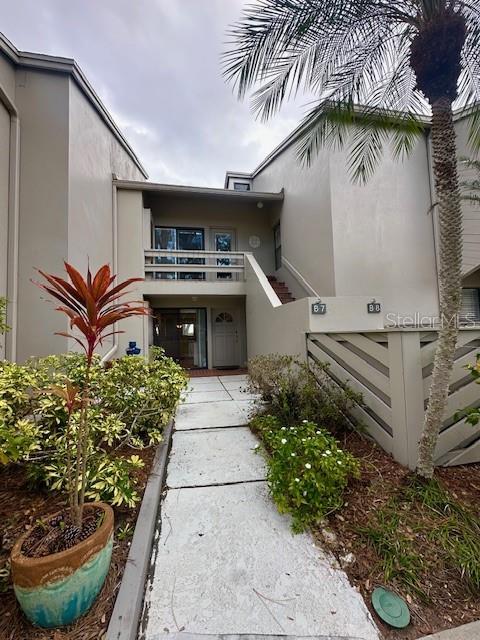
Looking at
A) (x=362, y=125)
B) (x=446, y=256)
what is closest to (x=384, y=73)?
(x=362, y=125)

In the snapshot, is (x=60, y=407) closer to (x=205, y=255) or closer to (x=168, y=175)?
(x=205, y=255)

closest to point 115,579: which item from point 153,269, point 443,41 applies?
point 443,41

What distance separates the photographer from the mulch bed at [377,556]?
1.67 m

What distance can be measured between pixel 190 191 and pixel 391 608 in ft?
34.0

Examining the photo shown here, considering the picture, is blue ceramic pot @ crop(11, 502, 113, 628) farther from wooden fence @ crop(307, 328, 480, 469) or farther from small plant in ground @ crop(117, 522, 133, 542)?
wooden fence @ crop(307, 328, 480, 469)

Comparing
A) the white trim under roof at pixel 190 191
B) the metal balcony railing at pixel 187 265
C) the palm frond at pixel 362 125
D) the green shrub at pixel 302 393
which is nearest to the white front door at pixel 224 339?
the metal balcony railing at pixel 187 265

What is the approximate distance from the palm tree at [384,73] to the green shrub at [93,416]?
280 centimetres

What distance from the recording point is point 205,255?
32.5 feet

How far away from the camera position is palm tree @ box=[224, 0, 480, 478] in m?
2.52

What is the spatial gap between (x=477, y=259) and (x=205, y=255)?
7971 mm

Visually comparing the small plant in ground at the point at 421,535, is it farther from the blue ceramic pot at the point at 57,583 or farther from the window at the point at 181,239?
the window at the point at 181,239

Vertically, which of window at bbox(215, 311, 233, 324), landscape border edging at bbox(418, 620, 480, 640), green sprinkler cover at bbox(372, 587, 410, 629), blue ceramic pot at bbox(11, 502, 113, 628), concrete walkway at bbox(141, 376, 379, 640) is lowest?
landscape border edging at bbox(418, 620, 480, 640)

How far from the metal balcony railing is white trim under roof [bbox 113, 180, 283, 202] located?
76.0 inches

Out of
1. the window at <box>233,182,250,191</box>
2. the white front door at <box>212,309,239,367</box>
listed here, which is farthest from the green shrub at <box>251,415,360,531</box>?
the window at <box>233,182,250,191</box>
